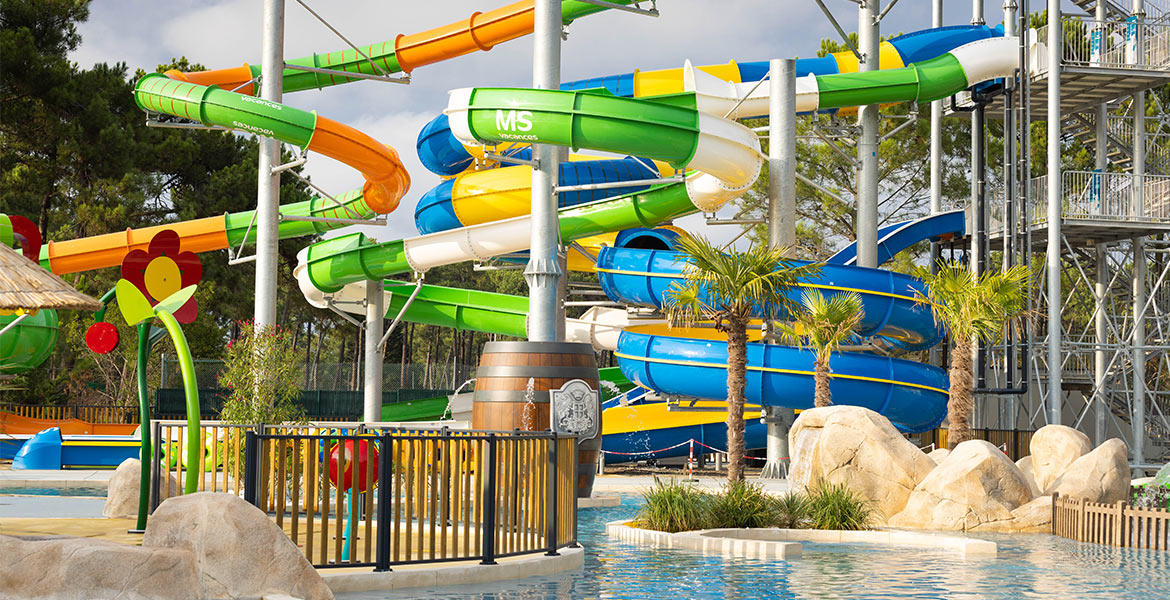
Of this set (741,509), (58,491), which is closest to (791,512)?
(741,509)

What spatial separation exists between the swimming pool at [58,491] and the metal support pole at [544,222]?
7585mm

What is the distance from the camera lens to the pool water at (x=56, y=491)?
19703 millimetres

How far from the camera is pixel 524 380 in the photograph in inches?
641

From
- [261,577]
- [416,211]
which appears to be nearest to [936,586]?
[261,577]

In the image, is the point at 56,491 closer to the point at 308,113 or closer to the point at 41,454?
the point at 41,454

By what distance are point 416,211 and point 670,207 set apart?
750 centimetres

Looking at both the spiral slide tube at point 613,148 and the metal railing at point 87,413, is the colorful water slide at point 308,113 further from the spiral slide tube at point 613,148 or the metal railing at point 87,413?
the metal railing at point 87,413

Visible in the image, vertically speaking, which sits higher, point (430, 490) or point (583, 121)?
point (583, 121)

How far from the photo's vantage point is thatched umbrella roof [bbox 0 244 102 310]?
1021 centimetres

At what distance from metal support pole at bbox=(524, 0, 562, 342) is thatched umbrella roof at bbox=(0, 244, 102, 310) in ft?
29.9

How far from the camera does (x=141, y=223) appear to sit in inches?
1799

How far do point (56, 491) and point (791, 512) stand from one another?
12.5m

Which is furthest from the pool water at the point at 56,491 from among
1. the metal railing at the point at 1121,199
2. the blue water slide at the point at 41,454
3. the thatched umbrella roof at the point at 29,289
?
the metal railing at the point at 1121,199

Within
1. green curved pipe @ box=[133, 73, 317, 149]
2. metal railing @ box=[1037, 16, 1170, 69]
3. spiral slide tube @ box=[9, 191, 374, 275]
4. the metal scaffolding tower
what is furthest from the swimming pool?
metal railing @ box=[1037, 16, 1170, 69]
